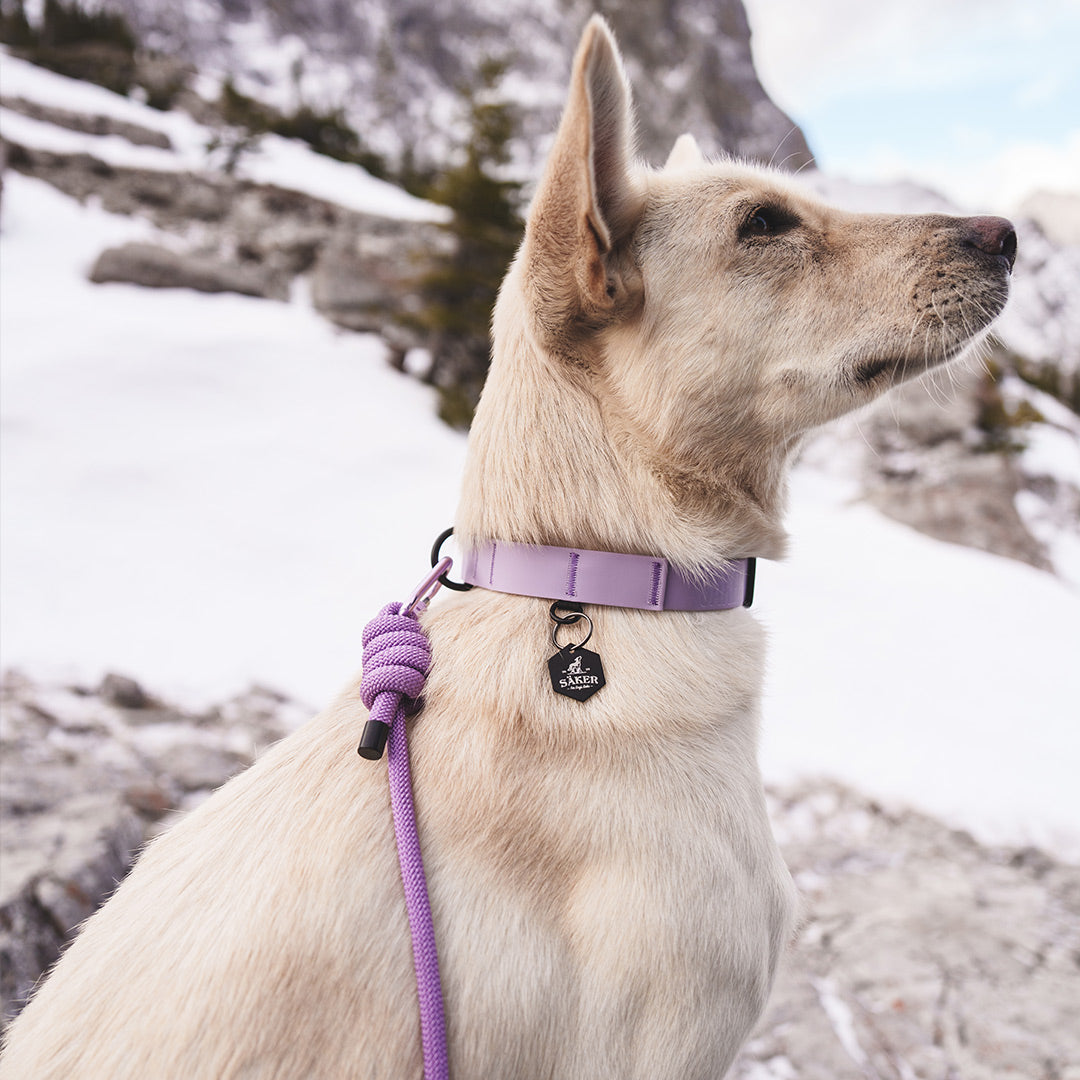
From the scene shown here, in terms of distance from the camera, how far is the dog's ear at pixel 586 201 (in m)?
1.43

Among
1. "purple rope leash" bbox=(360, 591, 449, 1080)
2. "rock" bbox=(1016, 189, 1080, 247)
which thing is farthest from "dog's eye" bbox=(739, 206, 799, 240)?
"rock" bbox=(1016, 189, 1080, 247)

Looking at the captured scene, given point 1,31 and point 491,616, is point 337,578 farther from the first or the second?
point 1,31

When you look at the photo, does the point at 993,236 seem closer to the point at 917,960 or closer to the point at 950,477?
the point at 917,960

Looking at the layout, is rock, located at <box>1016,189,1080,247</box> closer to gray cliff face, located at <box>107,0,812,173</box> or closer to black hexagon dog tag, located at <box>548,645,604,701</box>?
gray cliff face, located at <box>107,0,812,173</box>

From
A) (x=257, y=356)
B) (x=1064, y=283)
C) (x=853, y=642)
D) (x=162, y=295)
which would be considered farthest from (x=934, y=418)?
(x=1064, y=283)

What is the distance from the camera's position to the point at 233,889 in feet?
4.30

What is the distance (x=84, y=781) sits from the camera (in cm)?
299

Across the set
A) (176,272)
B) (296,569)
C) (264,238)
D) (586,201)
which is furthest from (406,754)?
(264,238)

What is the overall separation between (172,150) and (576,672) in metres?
16.7

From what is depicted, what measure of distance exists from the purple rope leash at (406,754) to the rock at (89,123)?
15401mm

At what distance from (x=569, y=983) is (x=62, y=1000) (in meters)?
0.85

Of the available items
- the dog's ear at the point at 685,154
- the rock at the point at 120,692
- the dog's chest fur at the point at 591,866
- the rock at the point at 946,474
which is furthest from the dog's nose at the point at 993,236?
the rock at the point at 946,474

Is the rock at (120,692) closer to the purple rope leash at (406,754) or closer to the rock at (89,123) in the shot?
the purple rope leash at (406,754)

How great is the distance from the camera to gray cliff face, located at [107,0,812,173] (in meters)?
47.3
